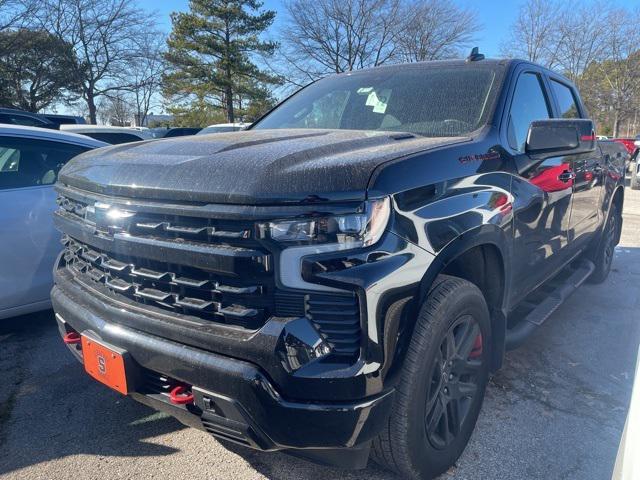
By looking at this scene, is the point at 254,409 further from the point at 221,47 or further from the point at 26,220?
the point at 221,47

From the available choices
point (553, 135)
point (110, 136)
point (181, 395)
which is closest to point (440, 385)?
point (181, 395)

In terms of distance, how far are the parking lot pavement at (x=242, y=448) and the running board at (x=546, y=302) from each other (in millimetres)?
396

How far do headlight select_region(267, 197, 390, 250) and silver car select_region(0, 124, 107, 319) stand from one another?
2591mm

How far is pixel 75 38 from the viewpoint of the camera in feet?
90.0

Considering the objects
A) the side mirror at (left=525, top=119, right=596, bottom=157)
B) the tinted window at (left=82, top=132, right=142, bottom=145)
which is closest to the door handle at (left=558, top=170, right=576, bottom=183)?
the side mirror at (left=525, top=119, right=596, bottom=157)

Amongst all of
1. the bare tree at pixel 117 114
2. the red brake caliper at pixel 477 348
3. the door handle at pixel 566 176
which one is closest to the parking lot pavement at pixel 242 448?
the red brake caliper at pixel 477 348

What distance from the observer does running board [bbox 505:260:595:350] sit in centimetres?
278

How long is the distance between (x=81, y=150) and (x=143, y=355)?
9.02 feet

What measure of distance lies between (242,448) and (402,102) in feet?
6.80

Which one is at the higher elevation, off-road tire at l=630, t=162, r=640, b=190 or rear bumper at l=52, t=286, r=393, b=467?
rear bumper at l=52, t=286, r=393, b=467

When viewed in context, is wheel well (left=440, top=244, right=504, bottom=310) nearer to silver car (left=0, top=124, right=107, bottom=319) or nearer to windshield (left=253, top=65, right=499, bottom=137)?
windshield (left=253, top=65, right=499, bottom=137)

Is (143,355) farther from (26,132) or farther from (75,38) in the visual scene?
(75,38)

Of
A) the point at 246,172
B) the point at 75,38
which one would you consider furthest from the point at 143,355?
the point at 75,38

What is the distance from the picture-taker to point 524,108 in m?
2.96
